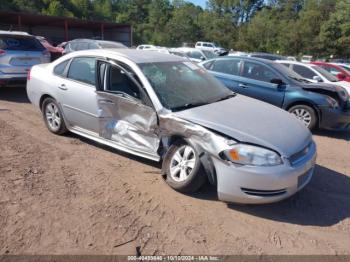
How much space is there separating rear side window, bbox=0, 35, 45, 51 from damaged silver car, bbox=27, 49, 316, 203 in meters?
3.40

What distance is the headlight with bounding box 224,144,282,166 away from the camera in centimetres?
348

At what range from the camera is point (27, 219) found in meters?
3.37

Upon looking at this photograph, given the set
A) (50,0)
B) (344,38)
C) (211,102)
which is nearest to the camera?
(211,102)

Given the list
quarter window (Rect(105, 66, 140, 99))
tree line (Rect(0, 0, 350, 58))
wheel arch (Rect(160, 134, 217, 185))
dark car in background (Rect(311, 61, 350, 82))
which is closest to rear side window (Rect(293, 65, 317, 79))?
dark car in background (Rect(311, 61, 350, 82))

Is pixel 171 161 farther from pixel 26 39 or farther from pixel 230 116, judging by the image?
pixel 26 39

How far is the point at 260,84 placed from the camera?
7.70m

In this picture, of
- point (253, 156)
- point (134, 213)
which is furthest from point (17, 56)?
point (253, 156)

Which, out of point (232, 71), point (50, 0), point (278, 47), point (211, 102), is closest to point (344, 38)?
point (278, 47)

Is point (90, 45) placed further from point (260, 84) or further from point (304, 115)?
point (304, 115)

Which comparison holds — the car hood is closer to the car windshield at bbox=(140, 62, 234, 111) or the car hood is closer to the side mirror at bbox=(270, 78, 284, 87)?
the car windshield at bbox=(140, 62, 234, 111)

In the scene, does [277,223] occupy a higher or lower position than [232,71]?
lower

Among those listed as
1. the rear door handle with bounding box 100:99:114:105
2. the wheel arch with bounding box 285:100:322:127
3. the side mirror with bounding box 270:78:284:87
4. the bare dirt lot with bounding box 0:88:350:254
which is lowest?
the bare dirt lot with bounding box 0:88:350:254

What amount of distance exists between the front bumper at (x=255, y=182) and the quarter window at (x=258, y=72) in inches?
174

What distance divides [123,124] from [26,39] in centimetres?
592
